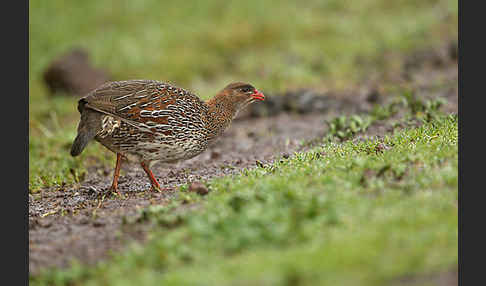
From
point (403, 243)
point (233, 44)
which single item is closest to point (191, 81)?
point (233, 44)

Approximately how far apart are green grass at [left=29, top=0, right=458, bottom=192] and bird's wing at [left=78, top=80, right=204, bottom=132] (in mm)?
4474

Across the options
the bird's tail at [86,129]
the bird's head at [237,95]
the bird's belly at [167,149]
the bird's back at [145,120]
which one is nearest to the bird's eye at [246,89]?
the bird's head at [237,95]

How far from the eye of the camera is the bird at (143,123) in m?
7.46

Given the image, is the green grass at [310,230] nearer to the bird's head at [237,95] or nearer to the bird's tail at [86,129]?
the bird's tail at [86,129]

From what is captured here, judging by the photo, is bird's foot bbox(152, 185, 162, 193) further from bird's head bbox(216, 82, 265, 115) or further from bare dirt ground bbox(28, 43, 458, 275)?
bird's head bbox(216, 82, 265, 115)

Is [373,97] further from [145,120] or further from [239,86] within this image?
[145,120]

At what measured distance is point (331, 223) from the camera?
16.1 feet

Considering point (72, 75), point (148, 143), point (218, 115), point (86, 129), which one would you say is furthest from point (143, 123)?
point (72, 75)

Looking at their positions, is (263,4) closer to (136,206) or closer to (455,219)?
(136,206)

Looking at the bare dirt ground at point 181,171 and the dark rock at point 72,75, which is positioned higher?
the dark rock at point 72,75

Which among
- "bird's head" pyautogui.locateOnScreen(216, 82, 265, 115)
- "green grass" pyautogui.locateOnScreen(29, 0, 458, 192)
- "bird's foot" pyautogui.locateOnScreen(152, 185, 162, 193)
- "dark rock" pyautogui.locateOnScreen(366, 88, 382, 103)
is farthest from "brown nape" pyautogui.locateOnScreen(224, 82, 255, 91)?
"green grass" pyautogui.locateOnScreen(29, 0, 458, 192)

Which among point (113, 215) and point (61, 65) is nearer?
point (113, 215)

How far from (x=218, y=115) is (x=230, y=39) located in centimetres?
1013

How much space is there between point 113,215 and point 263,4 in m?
16.4
